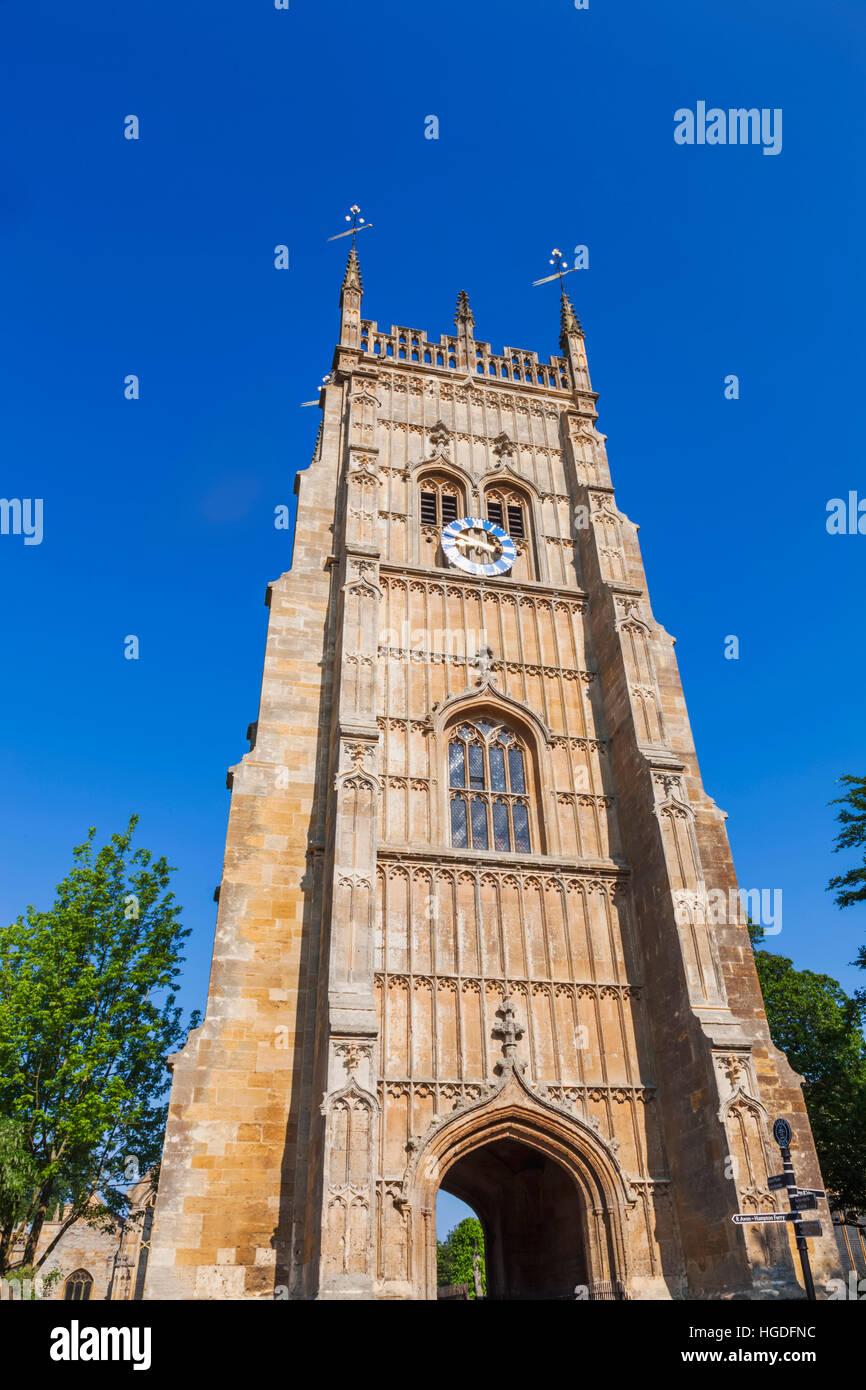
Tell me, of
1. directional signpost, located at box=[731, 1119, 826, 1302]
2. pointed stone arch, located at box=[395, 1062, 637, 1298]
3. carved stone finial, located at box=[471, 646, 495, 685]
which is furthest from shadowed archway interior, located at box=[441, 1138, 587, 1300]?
carved stone finial, located at box=[471, 646, 495, 685]

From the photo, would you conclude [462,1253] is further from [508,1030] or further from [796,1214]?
[796,1214]

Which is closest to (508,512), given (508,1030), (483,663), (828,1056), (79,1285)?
(483,663)

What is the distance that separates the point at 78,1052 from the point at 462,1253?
201 feet

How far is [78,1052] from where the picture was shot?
64.5ft

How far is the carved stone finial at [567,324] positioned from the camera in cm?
2975

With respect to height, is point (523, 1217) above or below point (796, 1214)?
above

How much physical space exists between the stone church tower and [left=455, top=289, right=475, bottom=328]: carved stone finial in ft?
20.3

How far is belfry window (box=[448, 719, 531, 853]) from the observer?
19.2 m

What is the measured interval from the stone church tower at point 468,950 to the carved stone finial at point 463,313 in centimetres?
618

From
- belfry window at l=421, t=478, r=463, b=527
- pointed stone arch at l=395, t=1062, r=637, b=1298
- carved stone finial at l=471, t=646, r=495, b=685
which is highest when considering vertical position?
belfry window at l=421, t=478, r=463, b=527

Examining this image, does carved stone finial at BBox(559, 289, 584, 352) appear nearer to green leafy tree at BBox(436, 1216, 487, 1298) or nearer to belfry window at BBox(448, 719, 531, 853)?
belfry window at BBox(448, 719, 531, 853)

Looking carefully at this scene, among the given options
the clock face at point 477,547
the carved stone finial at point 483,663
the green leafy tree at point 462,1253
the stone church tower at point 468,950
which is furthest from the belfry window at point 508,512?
the green leafy tree at point 462,1253

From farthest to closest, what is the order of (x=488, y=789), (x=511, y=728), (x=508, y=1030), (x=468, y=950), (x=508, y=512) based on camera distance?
1. (x=508, y=512)
2. (x=511, y=728)
3. (x=488, y=789)
4. (x=468, y=950)
5. (x=508, y=1030)
